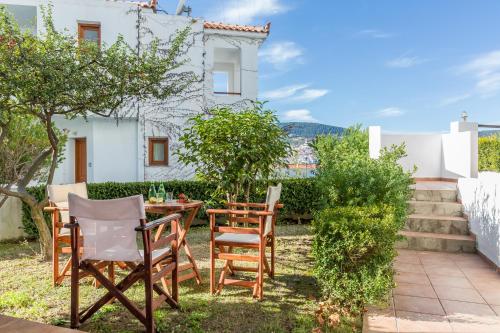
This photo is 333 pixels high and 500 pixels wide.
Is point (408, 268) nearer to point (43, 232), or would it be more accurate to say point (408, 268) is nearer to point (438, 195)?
point (438, 195)

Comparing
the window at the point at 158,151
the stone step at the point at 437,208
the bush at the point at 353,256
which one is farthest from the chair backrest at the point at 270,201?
the window at the point at 158,151

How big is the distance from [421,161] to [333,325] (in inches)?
345

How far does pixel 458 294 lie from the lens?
4.33 meters

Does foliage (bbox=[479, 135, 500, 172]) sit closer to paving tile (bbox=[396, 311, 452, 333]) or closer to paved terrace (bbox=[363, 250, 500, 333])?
paved terrace (bbox=[363, 250, 500, 333])

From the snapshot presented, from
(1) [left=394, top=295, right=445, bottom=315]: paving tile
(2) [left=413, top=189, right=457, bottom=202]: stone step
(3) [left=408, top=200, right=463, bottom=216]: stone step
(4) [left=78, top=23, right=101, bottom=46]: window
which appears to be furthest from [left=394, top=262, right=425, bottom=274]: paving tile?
(4) [left=78, top=23, right=101, bottom=46]: window

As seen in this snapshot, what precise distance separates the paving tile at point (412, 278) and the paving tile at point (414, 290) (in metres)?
0.13

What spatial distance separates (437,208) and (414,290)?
131 inches

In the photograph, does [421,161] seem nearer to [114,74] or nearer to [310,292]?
[310,292]

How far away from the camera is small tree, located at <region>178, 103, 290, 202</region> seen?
5.54 metres

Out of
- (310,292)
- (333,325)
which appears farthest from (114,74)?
(333,325)

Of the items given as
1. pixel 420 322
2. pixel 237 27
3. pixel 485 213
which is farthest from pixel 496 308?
pixel 237 27

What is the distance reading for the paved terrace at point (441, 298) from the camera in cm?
345

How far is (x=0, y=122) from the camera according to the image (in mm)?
5645

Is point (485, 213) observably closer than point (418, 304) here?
No
